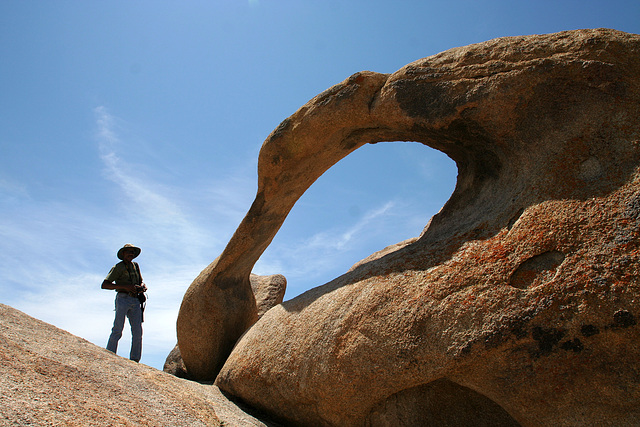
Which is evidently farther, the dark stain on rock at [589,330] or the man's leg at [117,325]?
the man's leg at [117,325]

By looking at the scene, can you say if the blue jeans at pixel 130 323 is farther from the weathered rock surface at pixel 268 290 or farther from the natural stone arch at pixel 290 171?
the weathered rock surface at pixel 268 290

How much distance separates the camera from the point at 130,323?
5.60 meters

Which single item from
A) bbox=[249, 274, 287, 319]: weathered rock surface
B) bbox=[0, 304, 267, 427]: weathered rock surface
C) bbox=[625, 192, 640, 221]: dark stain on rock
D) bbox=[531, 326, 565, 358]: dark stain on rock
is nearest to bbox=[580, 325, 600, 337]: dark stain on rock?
bbox=[531, 326, 565, 358]: dark stain on rock

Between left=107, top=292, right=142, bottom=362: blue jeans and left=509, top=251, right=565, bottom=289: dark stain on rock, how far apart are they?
4.24 m

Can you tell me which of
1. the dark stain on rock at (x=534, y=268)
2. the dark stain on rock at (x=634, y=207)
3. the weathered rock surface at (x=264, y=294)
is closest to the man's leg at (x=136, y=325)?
the weathered rock surface at (x=264, y=294)

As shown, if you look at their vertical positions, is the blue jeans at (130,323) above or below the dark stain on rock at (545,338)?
above

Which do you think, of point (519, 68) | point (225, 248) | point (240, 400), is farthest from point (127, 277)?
point (519, 68)

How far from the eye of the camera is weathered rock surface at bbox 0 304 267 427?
2514 millimetres

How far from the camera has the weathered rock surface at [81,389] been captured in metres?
2.51

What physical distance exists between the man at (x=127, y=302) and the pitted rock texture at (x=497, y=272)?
128 cm

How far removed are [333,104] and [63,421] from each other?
3.80 metres

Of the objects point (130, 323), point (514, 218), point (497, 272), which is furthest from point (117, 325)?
point (514, 218)

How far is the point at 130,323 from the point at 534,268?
450 cm

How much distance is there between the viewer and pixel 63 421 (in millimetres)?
2441
